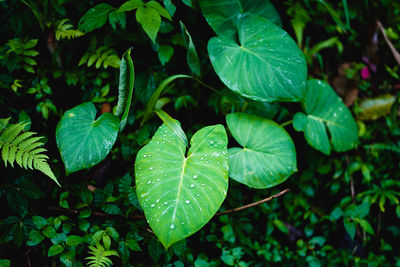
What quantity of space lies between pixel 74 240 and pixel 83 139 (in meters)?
0.40

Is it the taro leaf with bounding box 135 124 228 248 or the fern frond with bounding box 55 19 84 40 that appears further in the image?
the fern frond with bounding box 55 19 84 40

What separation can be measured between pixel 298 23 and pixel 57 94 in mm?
1579

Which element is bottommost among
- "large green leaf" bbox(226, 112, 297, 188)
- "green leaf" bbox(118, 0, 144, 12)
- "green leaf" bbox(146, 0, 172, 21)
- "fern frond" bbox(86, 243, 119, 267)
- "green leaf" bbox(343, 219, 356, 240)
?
"green leaf" bbox(343, 219, 356, 240)

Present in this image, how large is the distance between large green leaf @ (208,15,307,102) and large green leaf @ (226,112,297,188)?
5.7 inches

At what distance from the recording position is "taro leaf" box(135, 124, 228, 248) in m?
0.89

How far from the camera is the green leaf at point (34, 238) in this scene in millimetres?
1072

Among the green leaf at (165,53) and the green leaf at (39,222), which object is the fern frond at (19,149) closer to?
the green leaf at (39,222)

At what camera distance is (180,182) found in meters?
0.99

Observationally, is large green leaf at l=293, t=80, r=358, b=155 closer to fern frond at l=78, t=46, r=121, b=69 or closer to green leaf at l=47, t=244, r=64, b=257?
fern frond at l=78, t=46, r=121, b=69

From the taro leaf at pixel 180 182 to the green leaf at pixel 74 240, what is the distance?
379mm

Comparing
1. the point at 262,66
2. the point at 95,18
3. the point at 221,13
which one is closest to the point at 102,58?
the point at 95,18

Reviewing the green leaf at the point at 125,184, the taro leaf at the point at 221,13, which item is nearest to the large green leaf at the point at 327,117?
the taro leaf at the point at 221,13

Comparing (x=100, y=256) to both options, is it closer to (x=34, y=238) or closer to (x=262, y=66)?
(x=34, y=238)

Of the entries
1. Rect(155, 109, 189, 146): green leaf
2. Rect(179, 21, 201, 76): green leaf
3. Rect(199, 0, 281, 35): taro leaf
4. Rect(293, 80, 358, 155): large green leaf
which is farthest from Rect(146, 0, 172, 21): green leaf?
Rect(293, 80, 358, 155): large green leaf
